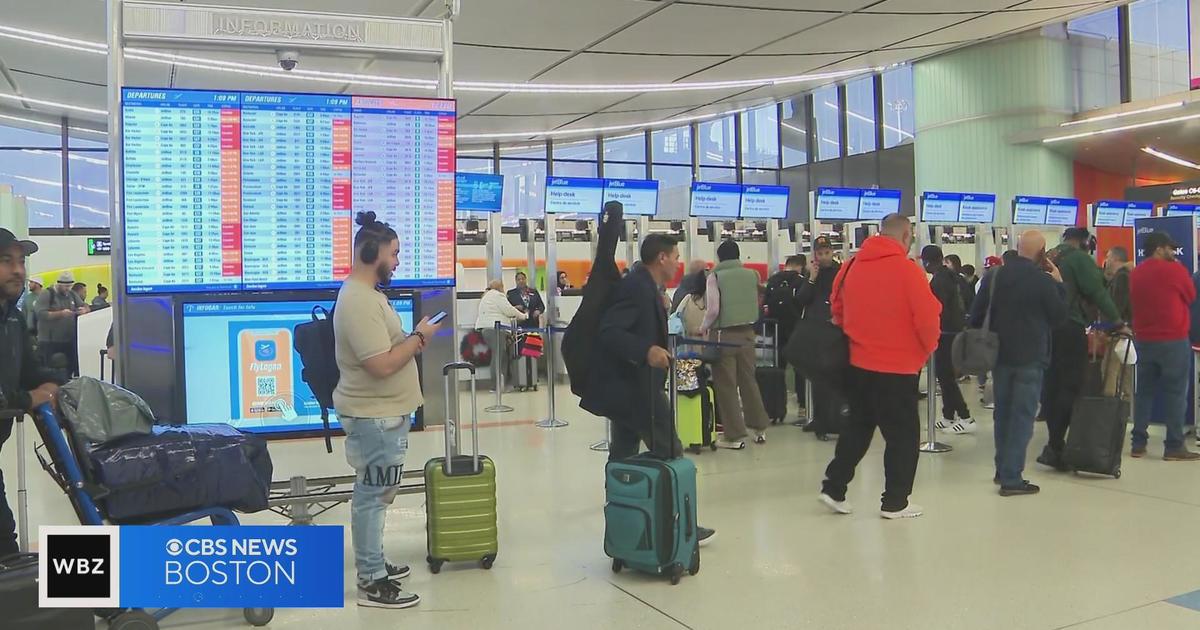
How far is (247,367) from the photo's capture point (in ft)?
12.3

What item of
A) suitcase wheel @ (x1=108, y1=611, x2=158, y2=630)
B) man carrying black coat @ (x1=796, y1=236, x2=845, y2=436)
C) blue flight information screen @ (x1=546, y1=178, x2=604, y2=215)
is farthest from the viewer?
blue flight information screen @ (x1=546, y1=178, x2=604, y2=215)

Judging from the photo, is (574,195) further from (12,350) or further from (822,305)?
(12,350)

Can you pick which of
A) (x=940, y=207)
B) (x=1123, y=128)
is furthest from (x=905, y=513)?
(x=1123, y=128)

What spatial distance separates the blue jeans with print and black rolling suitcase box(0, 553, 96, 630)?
101 cm

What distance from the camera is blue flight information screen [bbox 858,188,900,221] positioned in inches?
452

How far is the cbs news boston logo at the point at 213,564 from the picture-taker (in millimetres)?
1702

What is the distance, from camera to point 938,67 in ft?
47.7

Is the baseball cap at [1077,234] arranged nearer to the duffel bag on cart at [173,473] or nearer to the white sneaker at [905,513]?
the white sneaker at [905,513]

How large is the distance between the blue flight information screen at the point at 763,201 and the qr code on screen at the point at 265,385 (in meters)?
7.77

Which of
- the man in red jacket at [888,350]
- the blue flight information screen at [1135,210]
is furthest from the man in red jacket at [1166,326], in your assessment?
the blue flight information screen at [1135,210]

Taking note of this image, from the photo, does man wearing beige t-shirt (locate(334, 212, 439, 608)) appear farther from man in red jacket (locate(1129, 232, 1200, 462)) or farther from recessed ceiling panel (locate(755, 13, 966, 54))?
recessed ceiling panel (locate(755, 13, 966, 54))

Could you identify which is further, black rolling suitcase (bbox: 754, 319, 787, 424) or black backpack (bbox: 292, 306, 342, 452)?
black rolling suitcase (bbox: 754, 319, 787, 424)

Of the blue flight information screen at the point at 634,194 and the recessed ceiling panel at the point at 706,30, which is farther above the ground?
the recessed ceiling panel at the point at 706,30

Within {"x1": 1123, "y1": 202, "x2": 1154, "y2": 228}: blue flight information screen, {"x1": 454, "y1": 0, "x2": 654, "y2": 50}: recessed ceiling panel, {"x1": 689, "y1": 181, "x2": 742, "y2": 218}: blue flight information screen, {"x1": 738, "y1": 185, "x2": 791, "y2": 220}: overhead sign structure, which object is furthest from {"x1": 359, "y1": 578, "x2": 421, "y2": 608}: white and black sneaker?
{"x1": 1123, "y1": 202, "x2": 1154, "y2": 228}: blue flight information screen
